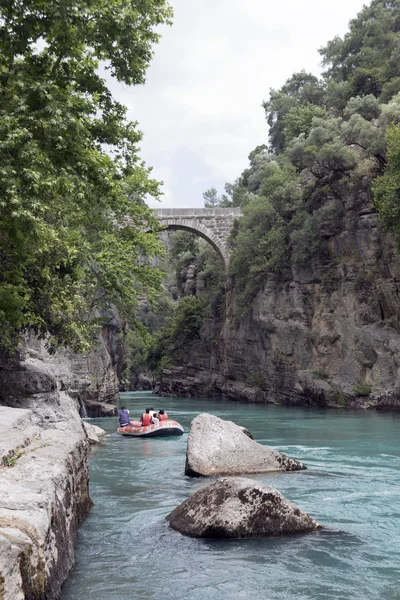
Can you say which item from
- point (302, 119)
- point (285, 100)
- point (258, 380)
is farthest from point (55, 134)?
point (285, 100)

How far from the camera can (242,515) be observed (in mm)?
6824

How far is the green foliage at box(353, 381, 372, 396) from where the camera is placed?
27109 millimetres

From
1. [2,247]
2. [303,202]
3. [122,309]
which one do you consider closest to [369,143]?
[303,202]

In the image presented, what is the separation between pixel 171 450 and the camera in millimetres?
15211

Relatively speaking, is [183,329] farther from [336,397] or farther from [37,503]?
[37,503]

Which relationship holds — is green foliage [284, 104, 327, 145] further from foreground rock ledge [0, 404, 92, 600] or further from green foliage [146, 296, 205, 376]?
foreground rock ledge [0, 404, 92, 600]

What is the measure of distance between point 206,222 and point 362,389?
2136cm

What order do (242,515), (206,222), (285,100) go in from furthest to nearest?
(285,100) < (206,222) < (242,515)

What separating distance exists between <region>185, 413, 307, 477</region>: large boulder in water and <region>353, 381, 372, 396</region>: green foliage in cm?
1662

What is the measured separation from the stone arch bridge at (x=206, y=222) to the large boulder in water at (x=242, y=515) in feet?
125

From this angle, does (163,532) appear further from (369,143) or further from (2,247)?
(369,143)

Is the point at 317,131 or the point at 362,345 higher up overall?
the point at 317,131

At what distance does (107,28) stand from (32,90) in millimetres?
2290

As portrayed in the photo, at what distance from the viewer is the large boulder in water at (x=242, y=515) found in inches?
266
